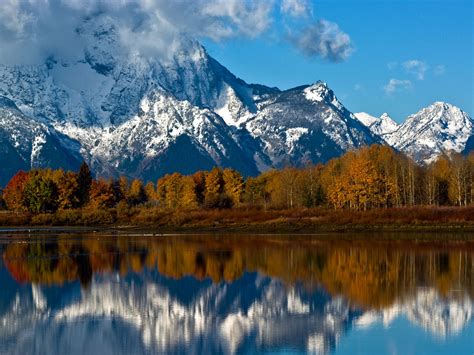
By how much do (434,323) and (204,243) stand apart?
5386 centimetres

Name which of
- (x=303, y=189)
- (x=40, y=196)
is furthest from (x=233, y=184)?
(x=40, y=196)

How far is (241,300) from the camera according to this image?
47.4 metres

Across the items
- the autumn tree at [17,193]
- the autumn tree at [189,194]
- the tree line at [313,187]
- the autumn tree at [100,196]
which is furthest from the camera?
the autumn tree at [17,193]

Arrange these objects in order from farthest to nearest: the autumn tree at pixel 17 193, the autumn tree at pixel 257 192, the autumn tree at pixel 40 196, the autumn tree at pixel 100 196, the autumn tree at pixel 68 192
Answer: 1. the autumn tree at pixel 17 193
2. the autumn tree at pixel 100 196
3. the autumn tree at pixel 68 192
4. the autumn tree at pixel 257 192
5. the autumn tree at pixel 40 196

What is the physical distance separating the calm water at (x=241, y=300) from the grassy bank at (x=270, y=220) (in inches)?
990

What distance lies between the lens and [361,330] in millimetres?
37250

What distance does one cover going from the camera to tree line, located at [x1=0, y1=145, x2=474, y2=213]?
435ft

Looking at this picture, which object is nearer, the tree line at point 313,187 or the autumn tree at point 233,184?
the tree line at point 313,187

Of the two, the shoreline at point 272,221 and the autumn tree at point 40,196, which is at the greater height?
the autumn tree at point 40,196

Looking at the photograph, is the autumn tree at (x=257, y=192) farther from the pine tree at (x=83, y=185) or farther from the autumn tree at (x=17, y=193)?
the autumn tree at (x=17, y=193)

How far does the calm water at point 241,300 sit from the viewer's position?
34.8m

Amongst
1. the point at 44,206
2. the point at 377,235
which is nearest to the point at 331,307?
the point at 377,235

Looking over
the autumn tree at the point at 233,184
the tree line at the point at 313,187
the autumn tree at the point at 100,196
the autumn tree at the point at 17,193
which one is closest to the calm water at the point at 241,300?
the tree line at the point at 313,187

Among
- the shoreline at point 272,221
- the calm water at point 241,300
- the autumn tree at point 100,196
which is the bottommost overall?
the calm water at point 241,300
